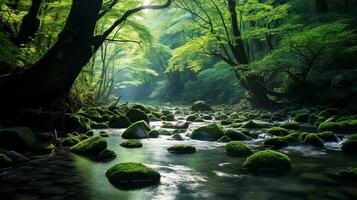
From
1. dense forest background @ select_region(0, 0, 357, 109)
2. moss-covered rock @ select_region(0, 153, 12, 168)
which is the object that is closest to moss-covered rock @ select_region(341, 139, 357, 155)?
dense forest background @ select_region(0, 0, 357, 109)

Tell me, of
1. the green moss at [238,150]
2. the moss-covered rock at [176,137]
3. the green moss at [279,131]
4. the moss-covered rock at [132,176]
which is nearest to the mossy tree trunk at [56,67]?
the moss-covered rock at [176,137]

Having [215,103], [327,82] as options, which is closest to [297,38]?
[327,82]

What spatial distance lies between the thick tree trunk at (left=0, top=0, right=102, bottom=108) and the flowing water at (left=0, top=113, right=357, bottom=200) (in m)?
2.20

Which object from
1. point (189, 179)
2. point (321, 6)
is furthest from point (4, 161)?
point (321, 6)

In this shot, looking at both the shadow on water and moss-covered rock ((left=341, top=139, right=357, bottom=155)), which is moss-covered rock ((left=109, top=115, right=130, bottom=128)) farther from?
moss-covered rock ((left=341, top=139, right=357, bottom=155))

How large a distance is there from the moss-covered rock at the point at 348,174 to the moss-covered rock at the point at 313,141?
11.2 feet

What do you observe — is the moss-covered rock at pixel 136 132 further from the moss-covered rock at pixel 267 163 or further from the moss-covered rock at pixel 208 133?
the moss-covered rock at pixel 267 163

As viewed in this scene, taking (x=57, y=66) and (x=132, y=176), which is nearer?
(x=132, y=176)

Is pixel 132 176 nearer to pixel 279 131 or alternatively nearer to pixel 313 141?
pixel 313 141

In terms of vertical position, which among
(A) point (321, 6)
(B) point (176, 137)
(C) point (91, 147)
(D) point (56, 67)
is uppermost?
(A) point (321, 6)

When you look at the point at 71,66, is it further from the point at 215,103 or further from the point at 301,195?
the point at 215,103

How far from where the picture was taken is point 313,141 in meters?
9.91

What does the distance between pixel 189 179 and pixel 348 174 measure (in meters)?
3.00

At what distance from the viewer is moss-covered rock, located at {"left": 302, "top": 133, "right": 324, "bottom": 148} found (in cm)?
982
